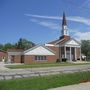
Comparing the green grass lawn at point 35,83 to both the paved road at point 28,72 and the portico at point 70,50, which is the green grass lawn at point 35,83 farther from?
the portico at point 70,50

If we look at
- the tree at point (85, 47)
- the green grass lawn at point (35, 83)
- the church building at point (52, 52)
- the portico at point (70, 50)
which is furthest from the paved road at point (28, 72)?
the tree at point (85, 47)

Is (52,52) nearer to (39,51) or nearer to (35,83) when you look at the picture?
(39,51)

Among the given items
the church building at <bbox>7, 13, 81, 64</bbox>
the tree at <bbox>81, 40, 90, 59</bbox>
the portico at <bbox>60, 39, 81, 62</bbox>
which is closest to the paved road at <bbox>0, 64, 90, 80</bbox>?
the church building at <bbox>7, 13, 81, 64</bbox>

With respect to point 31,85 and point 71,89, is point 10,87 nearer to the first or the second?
point 31,85

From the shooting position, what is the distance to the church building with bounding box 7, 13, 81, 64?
6627 centimetres

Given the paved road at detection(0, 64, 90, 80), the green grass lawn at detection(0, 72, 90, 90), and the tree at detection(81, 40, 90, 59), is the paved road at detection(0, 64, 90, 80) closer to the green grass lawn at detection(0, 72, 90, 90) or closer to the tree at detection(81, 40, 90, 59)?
the green grass lawn at detection(0, 72, 90, 90)

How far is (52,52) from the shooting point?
69938mm

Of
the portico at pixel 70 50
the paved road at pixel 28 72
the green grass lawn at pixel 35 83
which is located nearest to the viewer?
the green grass lawn at pixel 35 83

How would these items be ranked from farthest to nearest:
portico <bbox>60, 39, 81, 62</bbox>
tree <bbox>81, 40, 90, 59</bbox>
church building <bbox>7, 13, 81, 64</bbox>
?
tree <bbox>81, 40, 90, 59</bbox> → portico <bbox>60, 39, 81, 62</bbox> → church building <bbox>7, 13, 81, 64</bbox>

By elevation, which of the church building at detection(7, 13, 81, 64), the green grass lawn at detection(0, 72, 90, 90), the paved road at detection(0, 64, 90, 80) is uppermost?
the church building at detection(7, 13, 81, 64)

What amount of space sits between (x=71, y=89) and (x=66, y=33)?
67747 millimetres

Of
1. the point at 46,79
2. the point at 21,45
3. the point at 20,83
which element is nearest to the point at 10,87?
the point at 20,83

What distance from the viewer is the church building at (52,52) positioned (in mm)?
66269

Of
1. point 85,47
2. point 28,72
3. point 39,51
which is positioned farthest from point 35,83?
point 85,47
